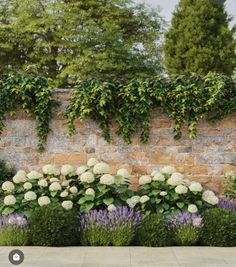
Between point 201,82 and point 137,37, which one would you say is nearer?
point 201,82

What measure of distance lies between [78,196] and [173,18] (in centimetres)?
835

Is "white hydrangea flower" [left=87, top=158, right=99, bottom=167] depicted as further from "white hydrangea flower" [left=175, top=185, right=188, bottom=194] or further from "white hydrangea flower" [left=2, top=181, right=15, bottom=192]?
"white hydrangea flower" [left=175, top=185, right=188, bottom=194]

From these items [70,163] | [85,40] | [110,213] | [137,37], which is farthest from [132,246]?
[137,37]

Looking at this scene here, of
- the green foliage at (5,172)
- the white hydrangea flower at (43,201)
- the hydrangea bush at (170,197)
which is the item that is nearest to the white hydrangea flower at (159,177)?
the hydrangea bush at (170,197)

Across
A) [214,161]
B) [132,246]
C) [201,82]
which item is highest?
[201,82]

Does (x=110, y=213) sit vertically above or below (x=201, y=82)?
below

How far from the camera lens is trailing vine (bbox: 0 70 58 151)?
25.1 feet

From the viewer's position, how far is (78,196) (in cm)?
682

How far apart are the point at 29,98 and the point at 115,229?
8.42ft

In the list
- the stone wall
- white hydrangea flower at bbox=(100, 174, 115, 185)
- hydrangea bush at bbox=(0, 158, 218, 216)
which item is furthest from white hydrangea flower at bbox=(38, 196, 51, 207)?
the stone wall

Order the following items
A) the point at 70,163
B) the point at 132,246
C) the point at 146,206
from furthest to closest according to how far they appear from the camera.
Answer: the point at 70,163 → the point at 146,206 → the point at 132,246

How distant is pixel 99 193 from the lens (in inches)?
262

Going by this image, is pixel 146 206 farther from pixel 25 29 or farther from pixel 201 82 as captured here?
pixel 25 29

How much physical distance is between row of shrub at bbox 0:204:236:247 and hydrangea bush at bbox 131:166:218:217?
0.93ft
